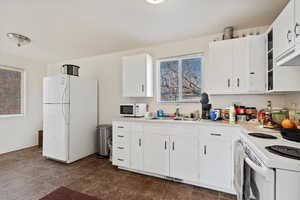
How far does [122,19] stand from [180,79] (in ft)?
4.97

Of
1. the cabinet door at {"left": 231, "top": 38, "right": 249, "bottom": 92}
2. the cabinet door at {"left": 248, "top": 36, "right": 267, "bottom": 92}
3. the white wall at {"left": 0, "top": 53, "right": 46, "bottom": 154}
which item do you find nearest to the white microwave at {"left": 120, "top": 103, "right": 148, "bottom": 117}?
the cabinet door at {"left": 231, "top": 38, "right": 249, "bottom": 92}

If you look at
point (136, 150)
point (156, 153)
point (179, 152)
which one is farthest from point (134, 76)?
point (179, 152)

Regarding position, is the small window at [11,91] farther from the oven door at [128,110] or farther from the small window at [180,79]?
the small window at [180,79]

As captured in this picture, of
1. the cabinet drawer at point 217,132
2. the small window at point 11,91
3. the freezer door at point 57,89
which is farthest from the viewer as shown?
the small window at point 11,91

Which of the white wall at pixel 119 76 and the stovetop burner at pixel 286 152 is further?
the white wall at pixel 119 76

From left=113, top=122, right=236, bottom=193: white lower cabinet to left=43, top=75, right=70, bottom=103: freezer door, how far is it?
1211 millimetres

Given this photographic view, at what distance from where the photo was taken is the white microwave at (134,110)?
2.77 metres

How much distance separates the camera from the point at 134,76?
2.86 metres

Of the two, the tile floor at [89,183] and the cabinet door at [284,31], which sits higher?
the cabinet door at [284,31]

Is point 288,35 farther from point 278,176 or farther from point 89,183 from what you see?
point 89,183

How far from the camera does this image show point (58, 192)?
180cm

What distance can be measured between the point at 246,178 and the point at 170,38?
2395mm

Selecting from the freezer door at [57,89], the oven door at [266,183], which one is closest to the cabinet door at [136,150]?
the freezer door at [57,89]

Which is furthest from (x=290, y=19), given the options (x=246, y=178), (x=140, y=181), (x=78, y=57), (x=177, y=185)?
(x=78, y=57)
